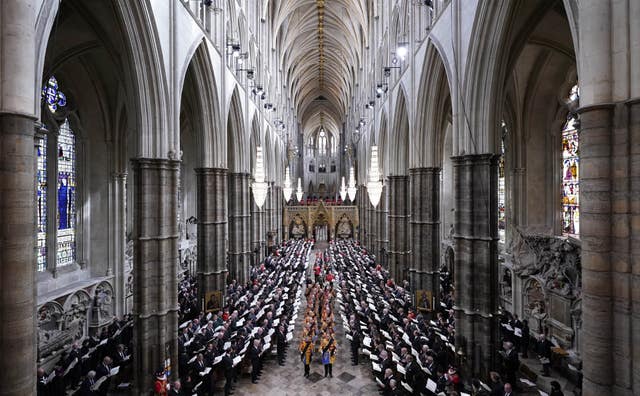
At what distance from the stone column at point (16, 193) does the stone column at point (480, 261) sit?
10.4 metres

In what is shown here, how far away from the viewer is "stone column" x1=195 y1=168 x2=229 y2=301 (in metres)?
15.4

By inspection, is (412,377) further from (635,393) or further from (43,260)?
(43,260)

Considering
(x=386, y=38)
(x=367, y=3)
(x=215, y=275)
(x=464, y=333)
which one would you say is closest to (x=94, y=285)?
(x=215, y=275)

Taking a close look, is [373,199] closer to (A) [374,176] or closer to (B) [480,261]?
(A) [374,176]

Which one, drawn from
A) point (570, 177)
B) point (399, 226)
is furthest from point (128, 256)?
point (570, 177)

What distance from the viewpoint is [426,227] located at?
52.5 ft

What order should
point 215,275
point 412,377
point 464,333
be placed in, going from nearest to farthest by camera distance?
point 412,377
point 464,333
point 215,275

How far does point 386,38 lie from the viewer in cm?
2342

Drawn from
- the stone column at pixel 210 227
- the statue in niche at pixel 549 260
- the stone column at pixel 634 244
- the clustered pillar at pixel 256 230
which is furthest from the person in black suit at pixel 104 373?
the clustered pillar at pixel 256 230

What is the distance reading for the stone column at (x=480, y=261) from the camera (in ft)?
33.7

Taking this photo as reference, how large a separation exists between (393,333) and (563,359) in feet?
19.2

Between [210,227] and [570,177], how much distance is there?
16.1 metres

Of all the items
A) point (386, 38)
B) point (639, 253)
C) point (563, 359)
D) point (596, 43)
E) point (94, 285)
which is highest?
point (386, 38)

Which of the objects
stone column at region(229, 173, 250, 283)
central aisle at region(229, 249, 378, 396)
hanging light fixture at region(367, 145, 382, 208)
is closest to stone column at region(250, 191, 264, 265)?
stone column at region(229, 173, 250, 283)
